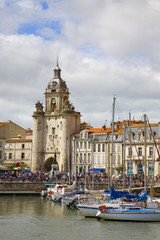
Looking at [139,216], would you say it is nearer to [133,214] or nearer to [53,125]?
[133,214]

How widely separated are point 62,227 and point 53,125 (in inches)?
2516

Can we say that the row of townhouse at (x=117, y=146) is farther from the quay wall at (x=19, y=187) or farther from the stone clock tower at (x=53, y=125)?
the quay wall at (x=19, y=187)

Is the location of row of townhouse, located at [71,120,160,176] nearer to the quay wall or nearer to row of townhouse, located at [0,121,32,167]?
row of townhouse, located at [0,121,32,167]

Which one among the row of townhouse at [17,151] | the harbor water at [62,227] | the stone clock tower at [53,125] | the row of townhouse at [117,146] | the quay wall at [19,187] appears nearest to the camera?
the harbor water at [62,227]

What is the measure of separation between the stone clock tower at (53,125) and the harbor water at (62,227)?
160ft

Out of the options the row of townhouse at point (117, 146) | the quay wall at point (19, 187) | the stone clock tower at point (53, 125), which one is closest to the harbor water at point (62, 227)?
the quay wall at point (19, 187)

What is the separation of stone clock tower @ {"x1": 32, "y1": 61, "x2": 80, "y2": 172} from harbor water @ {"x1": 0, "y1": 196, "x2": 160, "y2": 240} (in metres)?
48.9

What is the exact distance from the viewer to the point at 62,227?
44.0m

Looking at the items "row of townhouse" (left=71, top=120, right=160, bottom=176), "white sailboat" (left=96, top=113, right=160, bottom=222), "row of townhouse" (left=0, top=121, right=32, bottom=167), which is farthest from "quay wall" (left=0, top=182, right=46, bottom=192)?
"row of townhouse" (left=0, top=121, right=32, bottom=167)

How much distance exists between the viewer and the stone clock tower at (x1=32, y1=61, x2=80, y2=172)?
104125mm

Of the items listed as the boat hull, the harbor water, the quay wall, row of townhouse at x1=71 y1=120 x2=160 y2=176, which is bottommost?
the harbor water

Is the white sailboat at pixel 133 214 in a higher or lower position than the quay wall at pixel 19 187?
lower

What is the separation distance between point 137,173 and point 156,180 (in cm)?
923

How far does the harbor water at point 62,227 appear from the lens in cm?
4012
